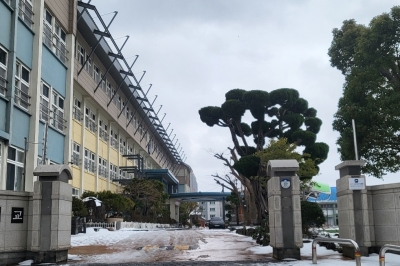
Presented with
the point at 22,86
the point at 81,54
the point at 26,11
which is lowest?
the point at 22,86

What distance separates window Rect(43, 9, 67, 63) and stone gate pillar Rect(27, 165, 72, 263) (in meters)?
15.2

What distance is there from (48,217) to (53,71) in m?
15.9

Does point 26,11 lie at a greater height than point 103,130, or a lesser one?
greater

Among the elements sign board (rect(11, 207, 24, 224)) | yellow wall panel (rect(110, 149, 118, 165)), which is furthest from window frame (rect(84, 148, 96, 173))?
sign board (rect(11, 207, 24, 224))

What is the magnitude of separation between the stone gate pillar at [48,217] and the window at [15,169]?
899cm

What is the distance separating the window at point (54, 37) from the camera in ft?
85.7

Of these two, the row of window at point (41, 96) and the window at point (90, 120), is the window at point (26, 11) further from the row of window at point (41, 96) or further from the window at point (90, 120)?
the window at point (90, 120)

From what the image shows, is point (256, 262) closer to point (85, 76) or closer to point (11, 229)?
point (11, 229)

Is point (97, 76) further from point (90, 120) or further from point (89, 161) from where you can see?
point (89, 161)

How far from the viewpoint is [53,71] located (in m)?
26.3

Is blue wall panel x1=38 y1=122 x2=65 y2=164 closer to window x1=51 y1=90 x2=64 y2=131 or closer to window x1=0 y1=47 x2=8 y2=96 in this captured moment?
window x1=51 y1=90 x2=64 y2=131

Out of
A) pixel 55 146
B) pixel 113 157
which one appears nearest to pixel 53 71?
pixel 55 146

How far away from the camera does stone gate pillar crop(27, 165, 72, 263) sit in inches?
469

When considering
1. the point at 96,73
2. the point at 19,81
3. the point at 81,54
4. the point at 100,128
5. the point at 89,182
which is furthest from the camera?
the point at 100,128
